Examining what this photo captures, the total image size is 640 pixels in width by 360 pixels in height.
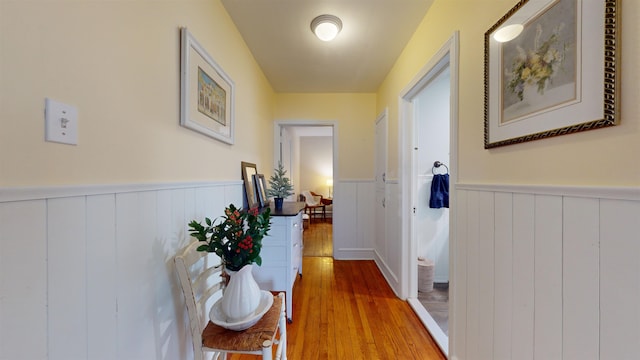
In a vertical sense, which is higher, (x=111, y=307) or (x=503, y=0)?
(x=503, y=0)

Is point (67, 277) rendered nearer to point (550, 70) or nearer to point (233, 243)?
point (233, 243)

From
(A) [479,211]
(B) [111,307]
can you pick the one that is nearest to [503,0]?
(A) [479,211]

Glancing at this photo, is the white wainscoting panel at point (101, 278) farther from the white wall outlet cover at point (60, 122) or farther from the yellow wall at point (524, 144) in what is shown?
the yellow wall at point (524, 144)

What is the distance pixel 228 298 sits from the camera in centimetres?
100

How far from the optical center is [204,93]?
51.3 inches

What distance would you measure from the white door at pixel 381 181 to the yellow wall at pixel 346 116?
188 millimetres

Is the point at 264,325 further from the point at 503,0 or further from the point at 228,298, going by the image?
the point at 503,0

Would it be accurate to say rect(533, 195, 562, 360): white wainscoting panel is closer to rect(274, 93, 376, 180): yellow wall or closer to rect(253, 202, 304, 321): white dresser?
rect(253, 202, 304, 321): white dresser

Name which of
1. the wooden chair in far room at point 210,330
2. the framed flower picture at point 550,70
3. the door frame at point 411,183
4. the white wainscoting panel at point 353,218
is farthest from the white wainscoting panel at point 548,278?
the white wainscoting panel at point 353,218

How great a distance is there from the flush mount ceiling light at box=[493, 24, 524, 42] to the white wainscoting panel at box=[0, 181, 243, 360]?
62.8 inches

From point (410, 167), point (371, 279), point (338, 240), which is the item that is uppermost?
point (410, 167)

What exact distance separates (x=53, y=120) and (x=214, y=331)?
0.96m

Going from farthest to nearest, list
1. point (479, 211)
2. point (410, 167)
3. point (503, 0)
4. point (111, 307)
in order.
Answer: point (410, 167) → point (479, 211) → point (503, 0) → point (111, 307)

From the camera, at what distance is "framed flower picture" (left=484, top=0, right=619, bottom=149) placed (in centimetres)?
64
